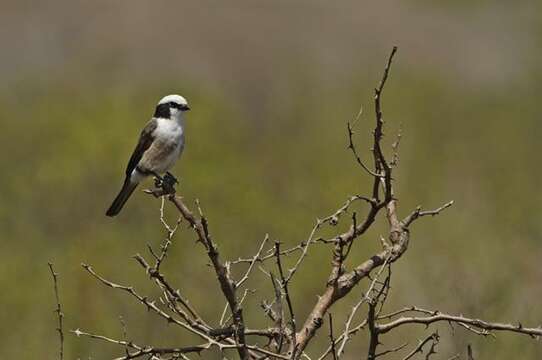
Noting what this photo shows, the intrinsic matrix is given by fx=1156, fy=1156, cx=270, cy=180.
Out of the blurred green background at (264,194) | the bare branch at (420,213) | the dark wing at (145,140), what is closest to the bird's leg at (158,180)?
the dark wing at (145,140)

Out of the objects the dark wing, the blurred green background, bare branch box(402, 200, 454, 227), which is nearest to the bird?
the dark wing

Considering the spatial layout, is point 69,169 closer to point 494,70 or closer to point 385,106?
point 385,106

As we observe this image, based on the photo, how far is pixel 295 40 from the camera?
75562 millimetres

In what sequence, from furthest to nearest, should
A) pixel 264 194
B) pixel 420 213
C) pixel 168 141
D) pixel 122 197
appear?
1. pixel 264 194
2. pixel 122 197
3. pixel 168 141
4. pixel 420 213

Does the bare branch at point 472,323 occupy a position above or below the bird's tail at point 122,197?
below

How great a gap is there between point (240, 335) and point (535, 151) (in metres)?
25.7

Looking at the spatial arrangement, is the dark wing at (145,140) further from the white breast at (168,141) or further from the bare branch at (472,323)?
the bare branch at (472,323)

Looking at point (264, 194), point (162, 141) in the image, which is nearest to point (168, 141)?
point (162, 141)

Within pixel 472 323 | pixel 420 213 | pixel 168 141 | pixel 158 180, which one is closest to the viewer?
pixel 472 323

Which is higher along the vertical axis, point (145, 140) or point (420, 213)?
point (145, 140)

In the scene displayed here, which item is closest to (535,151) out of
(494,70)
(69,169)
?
(69,169)

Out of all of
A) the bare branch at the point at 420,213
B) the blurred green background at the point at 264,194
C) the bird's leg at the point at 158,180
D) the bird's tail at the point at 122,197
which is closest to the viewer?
the bare branch at the point at 420,213

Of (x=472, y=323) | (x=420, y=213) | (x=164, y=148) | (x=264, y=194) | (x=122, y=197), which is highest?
(x=264, y=194)

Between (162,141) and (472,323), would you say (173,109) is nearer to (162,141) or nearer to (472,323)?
(162,141)
